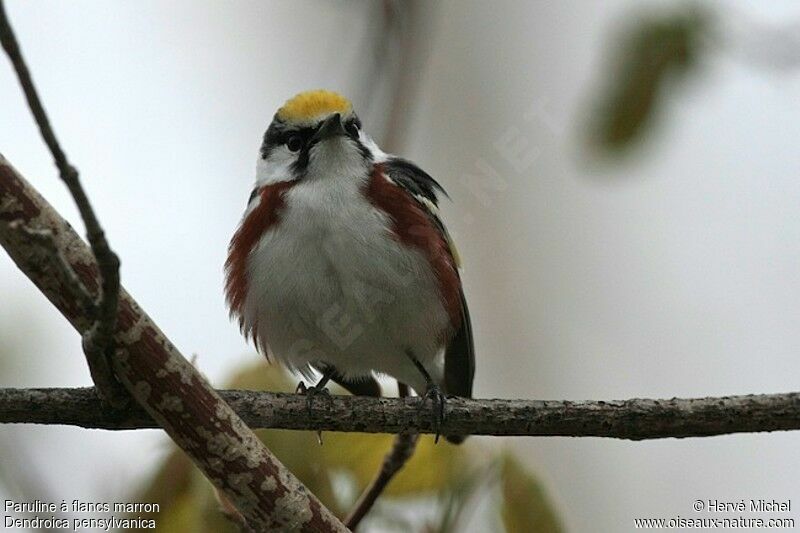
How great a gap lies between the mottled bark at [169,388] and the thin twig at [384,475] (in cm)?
52

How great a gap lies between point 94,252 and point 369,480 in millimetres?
1629

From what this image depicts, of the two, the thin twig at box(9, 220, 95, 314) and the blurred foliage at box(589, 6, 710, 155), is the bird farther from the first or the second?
the thin twig at box(9, 220, 95, 314)

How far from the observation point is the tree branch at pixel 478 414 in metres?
2.88

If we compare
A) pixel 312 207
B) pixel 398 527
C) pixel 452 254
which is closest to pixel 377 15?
pixel 312 207

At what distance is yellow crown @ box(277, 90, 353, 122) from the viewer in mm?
4305

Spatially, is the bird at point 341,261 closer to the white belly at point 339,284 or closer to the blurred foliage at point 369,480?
the white belly at point 339,284

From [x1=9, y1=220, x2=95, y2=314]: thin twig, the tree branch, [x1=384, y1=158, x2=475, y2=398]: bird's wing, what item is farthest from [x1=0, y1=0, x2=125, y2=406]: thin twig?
[x1=384, y1=158, x2=475, y2=398]: bird's wing

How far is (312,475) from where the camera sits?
3.36m

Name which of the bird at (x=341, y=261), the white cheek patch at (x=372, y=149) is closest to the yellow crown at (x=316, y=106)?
the bird at (x=341, y=261)

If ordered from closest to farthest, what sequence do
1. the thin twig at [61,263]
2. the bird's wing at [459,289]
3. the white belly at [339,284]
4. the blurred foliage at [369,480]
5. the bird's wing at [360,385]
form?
the thin twig at [61,263] < the blurred foliage at [369,480] < the white belly at [339,284] < the bird's wing at [459,289] < the bird's wing at [360,385]

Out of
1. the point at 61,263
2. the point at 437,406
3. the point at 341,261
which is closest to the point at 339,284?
the point at 341,261

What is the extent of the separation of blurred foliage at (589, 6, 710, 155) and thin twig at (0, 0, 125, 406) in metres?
1.72

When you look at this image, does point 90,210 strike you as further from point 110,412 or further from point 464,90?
point 464,90

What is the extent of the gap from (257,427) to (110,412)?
A: 548 mm
